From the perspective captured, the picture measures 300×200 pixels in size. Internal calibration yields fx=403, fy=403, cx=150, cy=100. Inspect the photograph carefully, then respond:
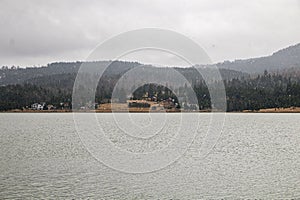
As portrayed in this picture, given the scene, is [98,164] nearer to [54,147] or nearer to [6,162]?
[6,162]

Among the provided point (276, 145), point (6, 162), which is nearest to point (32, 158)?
point (6, 162)

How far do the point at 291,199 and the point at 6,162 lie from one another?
2682 centimetres

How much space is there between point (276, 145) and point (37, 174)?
36.6m

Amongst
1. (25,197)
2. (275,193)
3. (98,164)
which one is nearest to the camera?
(25,197)

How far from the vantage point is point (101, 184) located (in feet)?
98.3

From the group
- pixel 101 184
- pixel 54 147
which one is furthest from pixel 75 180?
pixel 54 147

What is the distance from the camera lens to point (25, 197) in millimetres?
25969

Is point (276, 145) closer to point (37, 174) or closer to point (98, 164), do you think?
point (98, 164)

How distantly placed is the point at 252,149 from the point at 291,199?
88.6 ft

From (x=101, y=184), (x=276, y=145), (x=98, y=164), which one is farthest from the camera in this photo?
(x=276, y=145)

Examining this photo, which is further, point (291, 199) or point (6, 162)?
point (6, 162)

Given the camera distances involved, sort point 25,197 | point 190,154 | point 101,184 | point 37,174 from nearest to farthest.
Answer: point 25,197 < point 101,184 < point 37,174 < point 190,154

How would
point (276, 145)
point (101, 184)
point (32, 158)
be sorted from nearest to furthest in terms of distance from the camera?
point (101, 184), point (32, 158), point (276, 145)

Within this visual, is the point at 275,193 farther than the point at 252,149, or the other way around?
the point at 252,149
